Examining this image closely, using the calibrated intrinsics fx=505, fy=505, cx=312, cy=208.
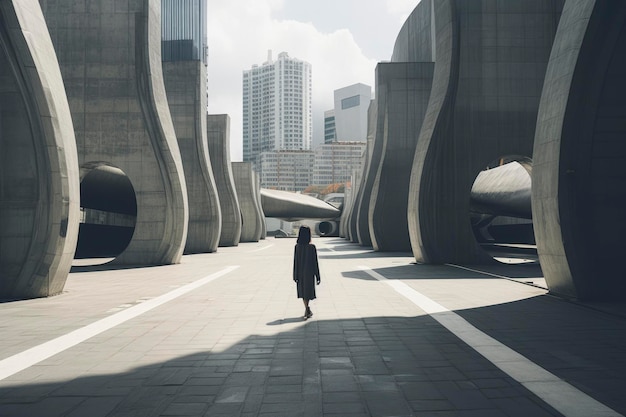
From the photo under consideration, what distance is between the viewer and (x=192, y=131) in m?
26.3

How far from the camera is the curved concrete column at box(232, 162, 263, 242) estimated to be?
43.8m

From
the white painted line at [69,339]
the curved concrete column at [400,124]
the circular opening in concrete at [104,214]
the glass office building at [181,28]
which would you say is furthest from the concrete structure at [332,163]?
the white painted line at [69,339]

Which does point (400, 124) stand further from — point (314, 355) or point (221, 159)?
point (314, 355)

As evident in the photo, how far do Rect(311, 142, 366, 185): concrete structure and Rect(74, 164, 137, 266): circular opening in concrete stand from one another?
131982 millimetres

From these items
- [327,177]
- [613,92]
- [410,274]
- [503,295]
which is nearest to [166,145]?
[410,274]

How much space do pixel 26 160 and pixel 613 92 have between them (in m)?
11.3

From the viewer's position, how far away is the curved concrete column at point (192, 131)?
26.3 m

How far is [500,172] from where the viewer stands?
25.9 meters

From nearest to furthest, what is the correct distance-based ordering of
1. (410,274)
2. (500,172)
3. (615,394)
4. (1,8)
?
(615,394) < (1,8) < (410,274) < (500,172)

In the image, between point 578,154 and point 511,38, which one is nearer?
point 578,154

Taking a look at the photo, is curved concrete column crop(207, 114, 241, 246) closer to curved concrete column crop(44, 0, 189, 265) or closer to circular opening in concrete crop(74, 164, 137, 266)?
circular opening in concrete crop(74, 164, 137, 266)

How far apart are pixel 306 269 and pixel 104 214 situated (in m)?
24.5

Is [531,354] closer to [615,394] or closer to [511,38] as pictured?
[615,394]

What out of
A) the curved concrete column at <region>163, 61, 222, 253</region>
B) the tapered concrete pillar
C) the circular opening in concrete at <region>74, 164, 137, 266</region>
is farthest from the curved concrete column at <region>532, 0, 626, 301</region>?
the curved concrete column at <region>163, 61, 222, 253</region>
